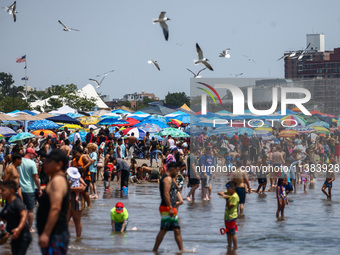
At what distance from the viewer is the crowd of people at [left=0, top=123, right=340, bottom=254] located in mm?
6820

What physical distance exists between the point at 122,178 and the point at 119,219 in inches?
262

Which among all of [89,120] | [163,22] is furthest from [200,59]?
[89,120]

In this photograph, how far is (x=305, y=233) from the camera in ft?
45.7

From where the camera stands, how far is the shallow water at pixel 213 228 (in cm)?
1180

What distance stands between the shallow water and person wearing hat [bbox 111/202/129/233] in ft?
0.58

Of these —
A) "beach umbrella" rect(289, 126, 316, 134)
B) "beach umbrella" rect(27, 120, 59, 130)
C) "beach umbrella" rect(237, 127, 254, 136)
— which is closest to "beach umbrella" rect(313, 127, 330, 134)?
"beach umbrella" rect(289, 126, 316, 134)

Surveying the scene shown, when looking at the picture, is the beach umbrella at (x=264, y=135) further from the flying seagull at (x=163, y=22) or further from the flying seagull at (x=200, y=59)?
the flying seagull at (x=163, y=22)

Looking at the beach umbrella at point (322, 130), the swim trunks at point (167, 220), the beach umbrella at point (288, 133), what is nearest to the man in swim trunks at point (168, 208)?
the swim trunks at point (167, 220)

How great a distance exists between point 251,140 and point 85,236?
1900 cm

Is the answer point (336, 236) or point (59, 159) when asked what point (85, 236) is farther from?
point (59, 159)

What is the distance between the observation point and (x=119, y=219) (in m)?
13.0

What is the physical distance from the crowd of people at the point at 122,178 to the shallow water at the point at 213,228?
1.32 ft

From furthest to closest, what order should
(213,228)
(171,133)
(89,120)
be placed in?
(89,120), (171,133), (213,228)

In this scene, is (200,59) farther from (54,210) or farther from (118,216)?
(54,210)
